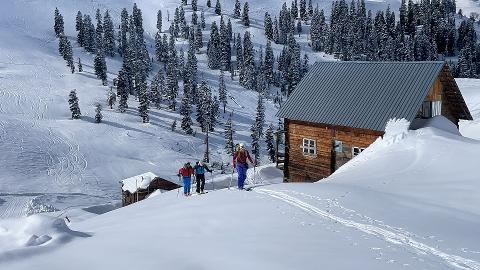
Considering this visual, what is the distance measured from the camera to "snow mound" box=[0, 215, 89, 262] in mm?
7610

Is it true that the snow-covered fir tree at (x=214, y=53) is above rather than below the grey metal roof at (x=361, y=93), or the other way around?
above

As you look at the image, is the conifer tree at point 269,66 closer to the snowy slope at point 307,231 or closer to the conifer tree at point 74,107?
the conifer tree at point 74,107

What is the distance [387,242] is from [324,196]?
4.73m

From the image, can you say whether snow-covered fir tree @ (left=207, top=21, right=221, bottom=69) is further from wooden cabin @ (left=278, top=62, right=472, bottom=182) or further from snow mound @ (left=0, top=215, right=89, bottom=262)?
snow mound @ (left=0, top=215, right=89, bottom=262)

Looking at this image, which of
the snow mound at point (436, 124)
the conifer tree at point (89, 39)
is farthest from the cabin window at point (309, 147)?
the conifer tree at point (89, 39)

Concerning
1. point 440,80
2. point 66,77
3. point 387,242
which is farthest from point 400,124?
point 66,77

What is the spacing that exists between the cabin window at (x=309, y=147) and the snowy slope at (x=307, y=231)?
9903 mm

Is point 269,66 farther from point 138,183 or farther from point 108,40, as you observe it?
point 138,183

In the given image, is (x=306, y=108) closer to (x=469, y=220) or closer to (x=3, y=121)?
(x=469, y=220)

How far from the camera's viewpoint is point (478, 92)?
213 feet

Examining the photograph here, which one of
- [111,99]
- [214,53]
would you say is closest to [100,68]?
[111,99]

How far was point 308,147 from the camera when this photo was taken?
94.9 feet

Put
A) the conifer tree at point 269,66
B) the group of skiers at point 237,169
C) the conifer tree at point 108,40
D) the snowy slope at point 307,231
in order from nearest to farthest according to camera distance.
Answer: the snowy slope at point 307,231
the group of skiers at point 237,169
the conifer tree at point 108,40
the conifer tree at point 269,66

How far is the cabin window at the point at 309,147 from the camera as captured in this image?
93.7ft
